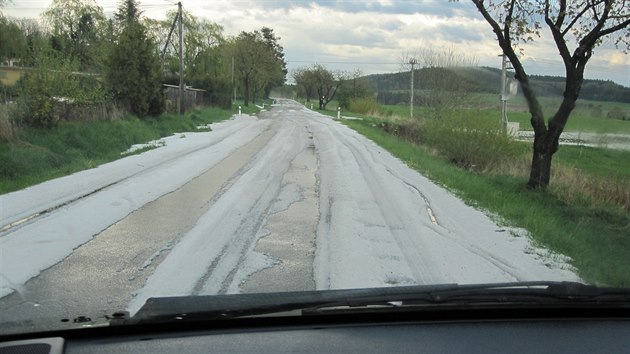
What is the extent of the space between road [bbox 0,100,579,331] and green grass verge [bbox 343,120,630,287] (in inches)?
15.6

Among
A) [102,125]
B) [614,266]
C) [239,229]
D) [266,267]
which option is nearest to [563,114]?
[614,266]

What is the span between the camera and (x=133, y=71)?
81.9ft

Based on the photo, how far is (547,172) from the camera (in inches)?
528

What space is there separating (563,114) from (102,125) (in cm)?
1430

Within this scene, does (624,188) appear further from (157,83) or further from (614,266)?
(157,83)

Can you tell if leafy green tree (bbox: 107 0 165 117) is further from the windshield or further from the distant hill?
the distant hill

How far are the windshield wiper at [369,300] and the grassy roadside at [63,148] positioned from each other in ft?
28.5

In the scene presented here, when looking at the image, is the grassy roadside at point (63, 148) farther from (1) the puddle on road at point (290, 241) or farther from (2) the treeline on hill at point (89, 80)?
(1) the puddle on road at point (290, 241)

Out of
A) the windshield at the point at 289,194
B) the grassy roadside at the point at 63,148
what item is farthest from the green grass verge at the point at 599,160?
the grassy roadside at the point at 63,148

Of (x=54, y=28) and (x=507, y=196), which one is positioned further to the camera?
(x=54, y=28)

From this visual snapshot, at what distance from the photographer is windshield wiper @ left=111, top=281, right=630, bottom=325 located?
3.03m

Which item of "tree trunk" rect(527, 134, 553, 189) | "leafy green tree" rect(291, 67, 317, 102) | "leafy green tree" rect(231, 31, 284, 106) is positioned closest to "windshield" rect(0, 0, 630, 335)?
"tree trunk" rect(527, 134, 553, 189)

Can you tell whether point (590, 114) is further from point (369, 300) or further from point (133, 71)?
point (133, 71)

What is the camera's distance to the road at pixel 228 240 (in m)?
5.46
